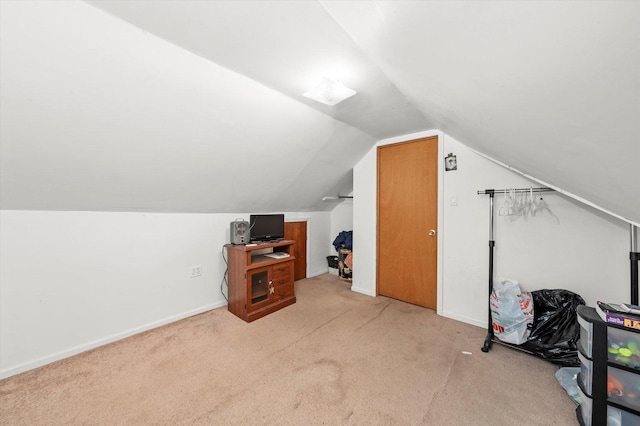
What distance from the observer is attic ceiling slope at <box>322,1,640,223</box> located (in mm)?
506

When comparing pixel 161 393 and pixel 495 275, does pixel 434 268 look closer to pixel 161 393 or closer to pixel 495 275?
pixel 495 275

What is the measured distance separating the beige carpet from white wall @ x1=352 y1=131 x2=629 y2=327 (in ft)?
1.61

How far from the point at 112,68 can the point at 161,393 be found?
2073mm

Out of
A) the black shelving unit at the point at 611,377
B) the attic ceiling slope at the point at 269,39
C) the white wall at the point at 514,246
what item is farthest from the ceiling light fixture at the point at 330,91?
the black shelving unit at the point at 611,377

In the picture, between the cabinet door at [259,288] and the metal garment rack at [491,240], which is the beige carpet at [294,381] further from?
the cabinet door at [259,288]

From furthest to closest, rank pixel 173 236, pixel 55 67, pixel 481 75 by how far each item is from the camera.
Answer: pixel 173 236 → pixel 55 67 → pixel 481 75

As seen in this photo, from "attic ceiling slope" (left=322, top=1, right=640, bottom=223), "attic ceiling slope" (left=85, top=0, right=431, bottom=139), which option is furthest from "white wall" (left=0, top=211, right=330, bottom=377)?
"attic ceiling slope" (left=322, top=1, right=640, bottom=223)

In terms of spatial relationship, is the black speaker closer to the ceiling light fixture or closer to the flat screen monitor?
the flat screen monitor

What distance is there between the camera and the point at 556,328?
6.36 feet

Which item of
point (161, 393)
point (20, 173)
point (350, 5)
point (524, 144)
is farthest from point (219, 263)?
point (524, 144)

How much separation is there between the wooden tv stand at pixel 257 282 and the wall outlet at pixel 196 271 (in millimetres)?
335

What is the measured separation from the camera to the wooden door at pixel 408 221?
2.98 meters

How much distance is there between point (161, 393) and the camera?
1.66 m

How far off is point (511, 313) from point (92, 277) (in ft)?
12.0
